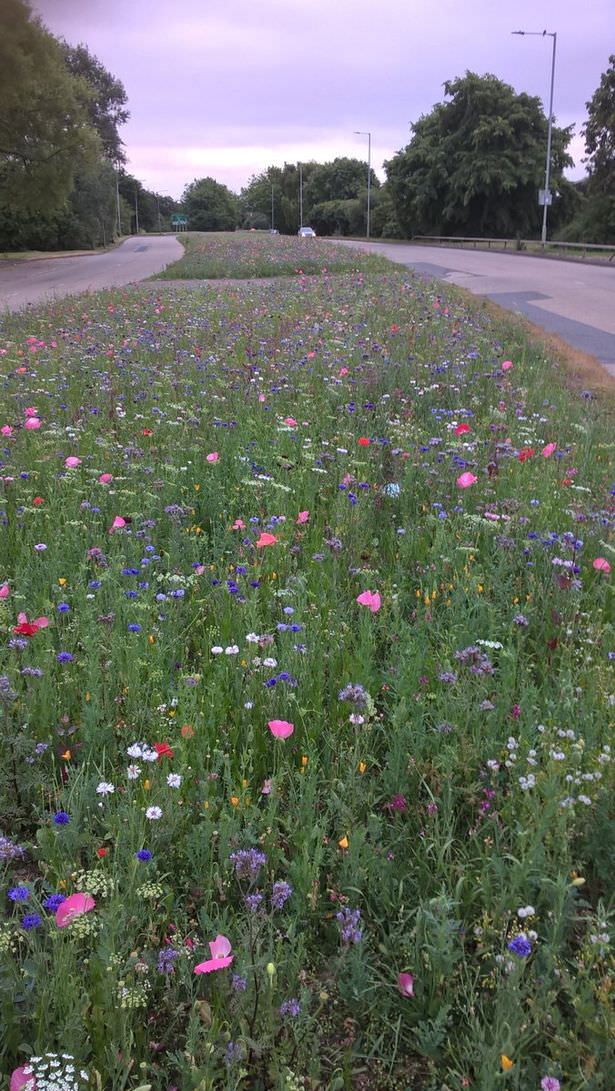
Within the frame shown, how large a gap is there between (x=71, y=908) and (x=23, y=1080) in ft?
1.06

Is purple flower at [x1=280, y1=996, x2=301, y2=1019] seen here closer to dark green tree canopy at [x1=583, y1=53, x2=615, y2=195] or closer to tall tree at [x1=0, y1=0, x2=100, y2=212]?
tall tree at [x1=0, y1=0, x2=100, y2=212]

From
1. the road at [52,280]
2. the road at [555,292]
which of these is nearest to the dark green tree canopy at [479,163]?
the road at [555,292]

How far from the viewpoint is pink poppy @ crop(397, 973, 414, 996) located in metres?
1.76

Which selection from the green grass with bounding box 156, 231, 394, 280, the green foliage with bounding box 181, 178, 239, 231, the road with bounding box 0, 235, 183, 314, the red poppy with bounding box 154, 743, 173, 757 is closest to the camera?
the red poppy with bounding box 154, 743, 173, 757

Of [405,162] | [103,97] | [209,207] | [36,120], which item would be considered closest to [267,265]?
[36,120]

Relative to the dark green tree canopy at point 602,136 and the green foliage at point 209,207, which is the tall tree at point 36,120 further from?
the green foliage at point 209,207

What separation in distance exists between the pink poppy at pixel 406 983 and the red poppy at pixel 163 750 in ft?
2.75

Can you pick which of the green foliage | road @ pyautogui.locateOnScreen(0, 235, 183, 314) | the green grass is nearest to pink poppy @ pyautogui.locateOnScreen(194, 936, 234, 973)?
road @ pyautogui.locateOnScreen(0, 235, 183, 314)

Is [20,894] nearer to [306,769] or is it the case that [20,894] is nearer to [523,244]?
[306,769]

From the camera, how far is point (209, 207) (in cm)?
15238

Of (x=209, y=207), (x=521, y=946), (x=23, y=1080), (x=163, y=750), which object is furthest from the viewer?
(x=209, y=207)

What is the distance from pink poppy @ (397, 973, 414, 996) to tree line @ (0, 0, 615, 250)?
39.4m

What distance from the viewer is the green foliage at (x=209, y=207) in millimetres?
148750

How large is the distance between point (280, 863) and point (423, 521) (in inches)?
94.1
